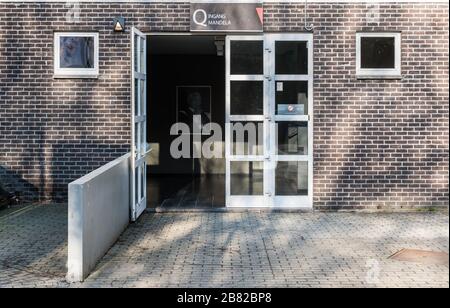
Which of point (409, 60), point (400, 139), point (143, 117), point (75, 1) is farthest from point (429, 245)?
point (75, 1)

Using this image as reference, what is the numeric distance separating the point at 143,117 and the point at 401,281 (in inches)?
201

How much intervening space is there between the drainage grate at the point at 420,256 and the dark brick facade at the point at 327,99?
296cm

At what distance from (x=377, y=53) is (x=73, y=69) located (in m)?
4.88

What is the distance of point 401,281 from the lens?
6.33 meters

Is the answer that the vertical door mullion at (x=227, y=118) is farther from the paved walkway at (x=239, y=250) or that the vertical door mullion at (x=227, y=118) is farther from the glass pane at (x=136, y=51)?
the glass pane at (x=136, y=51)

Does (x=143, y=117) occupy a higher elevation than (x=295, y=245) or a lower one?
higher

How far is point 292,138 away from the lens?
34.7 feet

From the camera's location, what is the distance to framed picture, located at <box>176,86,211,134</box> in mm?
17047

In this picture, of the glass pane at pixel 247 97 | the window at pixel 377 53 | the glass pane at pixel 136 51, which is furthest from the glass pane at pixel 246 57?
the glass pane at pixel 136 51

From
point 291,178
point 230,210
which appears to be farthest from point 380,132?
point 230,210

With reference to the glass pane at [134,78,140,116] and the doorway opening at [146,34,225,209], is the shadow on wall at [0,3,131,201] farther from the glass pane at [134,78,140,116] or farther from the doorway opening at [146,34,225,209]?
the doorway opening at [146,34,225,209]

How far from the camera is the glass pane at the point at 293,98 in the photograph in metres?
10.5

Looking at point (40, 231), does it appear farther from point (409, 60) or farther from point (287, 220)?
point (409, 60)

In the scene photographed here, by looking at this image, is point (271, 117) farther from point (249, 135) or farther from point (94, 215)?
point (94, 215)
